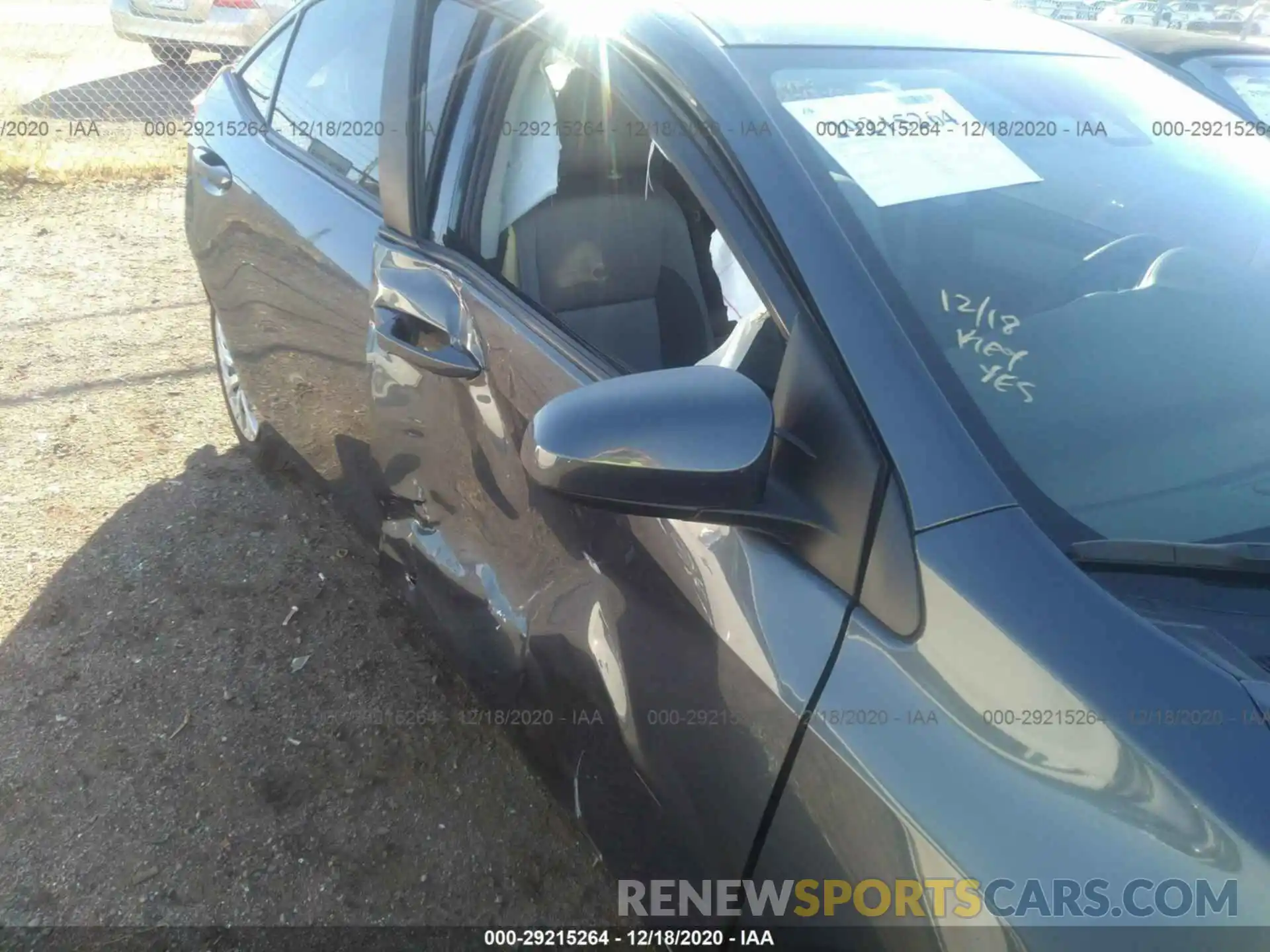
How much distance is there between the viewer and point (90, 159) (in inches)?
289

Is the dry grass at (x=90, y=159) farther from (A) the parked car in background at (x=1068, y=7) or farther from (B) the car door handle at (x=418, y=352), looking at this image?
(B) the car door handle at (x=418, y=352)

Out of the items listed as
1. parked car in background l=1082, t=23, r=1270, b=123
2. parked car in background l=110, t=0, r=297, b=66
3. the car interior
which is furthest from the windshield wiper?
parked car in background l=110, t=0, r=297, b=66

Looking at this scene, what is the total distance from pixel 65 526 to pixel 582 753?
243 centimetres

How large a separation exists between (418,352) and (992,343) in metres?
1.02

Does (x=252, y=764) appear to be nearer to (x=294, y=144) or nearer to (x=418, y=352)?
(x=418, y=352)

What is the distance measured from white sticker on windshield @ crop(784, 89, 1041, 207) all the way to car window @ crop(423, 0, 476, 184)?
0.84m

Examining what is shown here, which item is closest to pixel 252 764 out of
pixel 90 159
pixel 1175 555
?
pixel 1175 555

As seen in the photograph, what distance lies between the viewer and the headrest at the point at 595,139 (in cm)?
182

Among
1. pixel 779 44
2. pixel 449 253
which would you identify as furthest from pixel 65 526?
pixel 779 44

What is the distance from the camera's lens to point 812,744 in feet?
3.72

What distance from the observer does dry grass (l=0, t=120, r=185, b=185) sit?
702cm

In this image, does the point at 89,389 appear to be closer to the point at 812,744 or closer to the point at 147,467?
the point at 147,467

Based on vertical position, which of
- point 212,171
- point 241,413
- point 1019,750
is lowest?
point 241,413

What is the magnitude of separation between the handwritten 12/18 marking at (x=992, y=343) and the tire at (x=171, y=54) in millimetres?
10432
